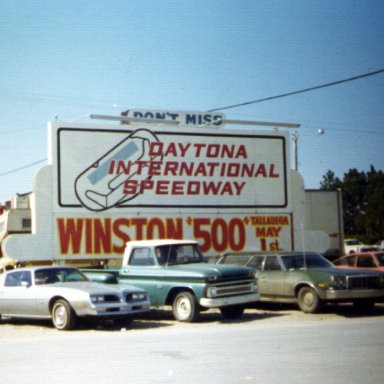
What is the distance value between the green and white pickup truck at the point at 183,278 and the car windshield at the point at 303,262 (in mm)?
1540

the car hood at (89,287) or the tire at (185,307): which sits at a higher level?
the car hood at (89,287)

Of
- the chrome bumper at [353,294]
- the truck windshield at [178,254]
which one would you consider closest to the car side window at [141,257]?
the truck windshield at [178,254]

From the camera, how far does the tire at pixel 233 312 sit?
1573cm

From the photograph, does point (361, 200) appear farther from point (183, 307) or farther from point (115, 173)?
point (183, 307)

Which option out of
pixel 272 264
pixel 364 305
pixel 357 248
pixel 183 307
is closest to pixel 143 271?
pixel 183 307

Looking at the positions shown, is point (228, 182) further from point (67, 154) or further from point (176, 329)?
point (176, 329)

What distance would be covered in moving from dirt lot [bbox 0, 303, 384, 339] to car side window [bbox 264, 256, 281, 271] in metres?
1.07

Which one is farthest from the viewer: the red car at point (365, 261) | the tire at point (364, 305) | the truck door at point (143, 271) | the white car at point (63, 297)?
the red car at point (365, 261)

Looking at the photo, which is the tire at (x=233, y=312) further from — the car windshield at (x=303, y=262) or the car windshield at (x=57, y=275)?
the car windshield at (x=57, y=275)

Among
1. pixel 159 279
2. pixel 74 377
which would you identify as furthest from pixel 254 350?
pixel 159 279

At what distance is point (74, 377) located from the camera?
8164 mm

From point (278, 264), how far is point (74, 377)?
9.27 m

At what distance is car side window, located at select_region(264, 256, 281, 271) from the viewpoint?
1676cm

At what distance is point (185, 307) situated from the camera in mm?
14914
